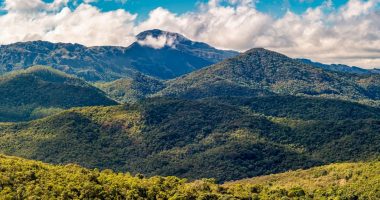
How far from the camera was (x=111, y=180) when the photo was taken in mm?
143375

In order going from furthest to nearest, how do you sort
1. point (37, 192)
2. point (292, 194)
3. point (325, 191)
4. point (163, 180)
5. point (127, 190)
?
point (325, 191) < point (292, 194) < point (163, 180) < point (127, 190) < point (37, 192)

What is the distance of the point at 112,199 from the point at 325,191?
8625 cm

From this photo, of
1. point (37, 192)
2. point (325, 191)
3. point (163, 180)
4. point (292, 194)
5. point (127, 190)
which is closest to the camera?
point (37, 192)

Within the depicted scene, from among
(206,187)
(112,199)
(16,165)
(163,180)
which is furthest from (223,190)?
(16,165)

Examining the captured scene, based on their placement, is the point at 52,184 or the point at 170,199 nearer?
the point at 52,184

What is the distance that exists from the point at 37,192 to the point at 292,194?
80523mm

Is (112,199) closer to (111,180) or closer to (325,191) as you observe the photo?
(111,180)

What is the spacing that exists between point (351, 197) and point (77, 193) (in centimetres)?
9357

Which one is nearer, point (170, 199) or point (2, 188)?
point (2, 188)

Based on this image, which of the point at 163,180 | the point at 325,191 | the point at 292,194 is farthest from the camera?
the point at 325,191

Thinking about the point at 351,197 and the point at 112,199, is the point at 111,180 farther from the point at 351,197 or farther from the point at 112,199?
the point at 351,197

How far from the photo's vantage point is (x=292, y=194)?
563 feet

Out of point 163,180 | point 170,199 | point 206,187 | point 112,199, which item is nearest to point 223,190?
point 206,187

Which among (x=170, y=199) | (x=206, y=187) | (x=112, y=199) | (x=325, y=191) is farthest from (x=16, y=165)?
(x=325, y=191)
